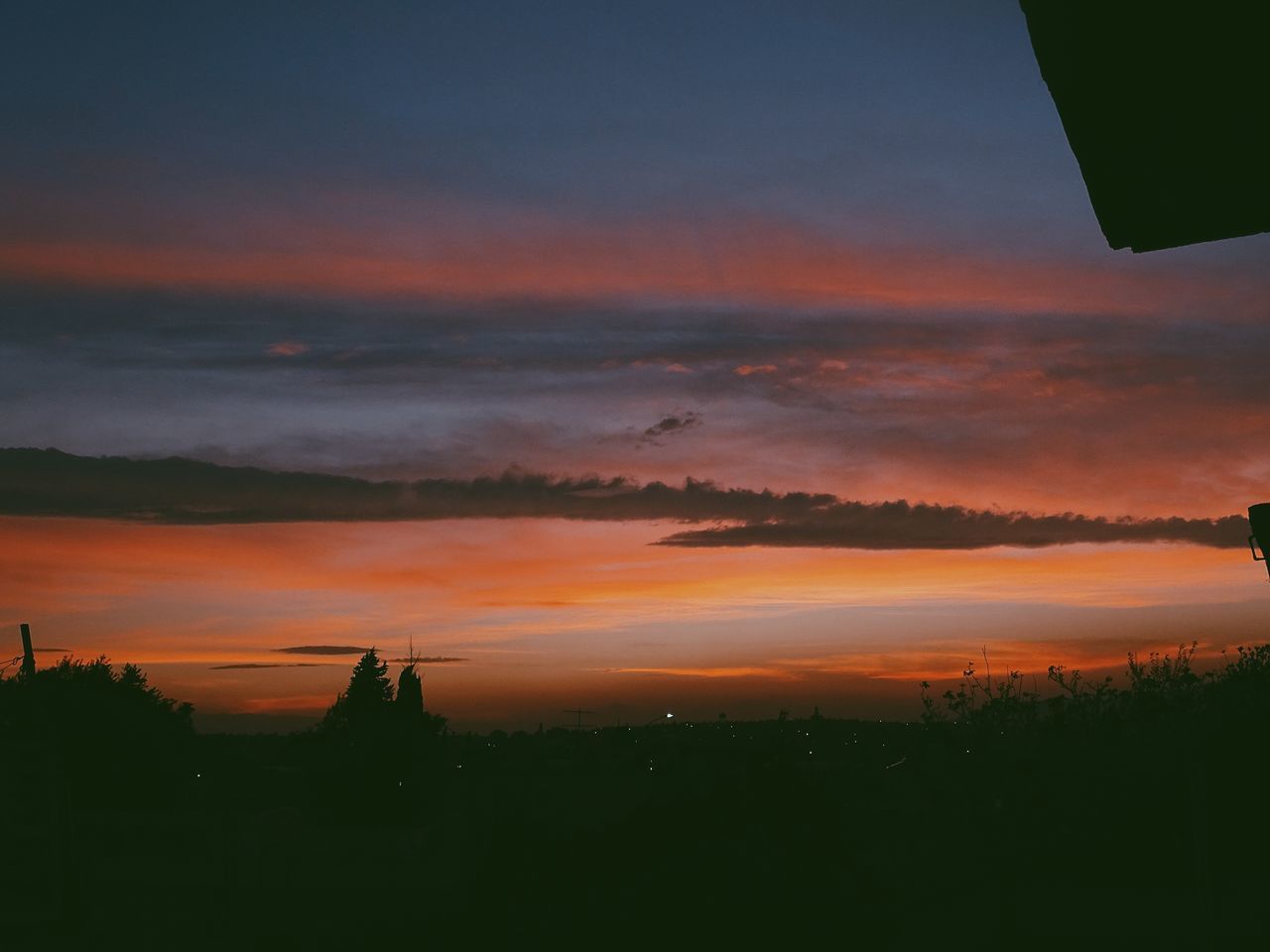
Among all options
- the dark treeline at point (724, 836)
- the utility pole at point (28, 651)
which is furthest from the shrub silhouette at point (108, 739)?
the utility pole at point (28, 651)

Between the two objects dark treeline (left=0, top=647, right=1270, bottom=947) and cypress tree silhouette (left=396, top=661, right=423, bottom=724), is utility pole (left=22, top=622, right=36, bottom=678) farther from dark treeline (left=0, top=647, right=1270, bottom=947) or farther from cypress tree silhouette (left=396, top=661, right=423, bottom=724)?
cypress tree silhouette (left=396, top=661, right=423, bottom=724)

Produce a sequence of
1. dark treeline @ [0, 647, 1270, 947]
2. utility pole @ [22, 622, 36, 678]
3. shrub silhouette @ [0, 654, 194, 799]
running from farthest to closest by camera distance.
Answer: shrub silhouette @ [0, 654, 194, 799] < utility pole @ [22, 622, 36, 678] < dark treeline @ [0, 647, 1270, 947]

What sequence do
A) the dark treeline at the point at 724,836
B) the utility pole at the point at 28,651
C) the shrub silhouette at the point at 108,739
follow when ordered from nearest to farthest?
the dark treeline at the point at 724,836
the utility pole at the point at 28,651
the shrub silhouette at the point at 108,739

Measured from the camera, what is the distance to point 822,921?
9.46 m

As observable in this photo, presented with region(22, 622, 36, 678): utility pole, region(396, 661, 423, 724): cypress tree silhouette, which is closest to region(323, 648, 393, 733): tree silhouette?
region(396, 661, 423, 724): cypress tree silhouette

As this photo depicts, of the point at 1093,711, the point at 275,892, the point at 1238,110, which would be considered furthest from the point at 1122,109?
the point at 275,892

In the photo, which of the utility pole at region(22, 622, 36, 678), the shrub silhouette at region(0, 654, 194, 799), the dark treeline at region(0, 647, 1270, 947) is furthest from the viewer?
the shrub silhouette at region(0, 654, 194, 799)

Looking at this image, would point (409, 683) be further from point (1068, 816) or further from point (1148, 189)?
point (1148, 189)

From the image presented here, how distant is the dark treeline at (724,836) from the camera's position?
32.7 feet

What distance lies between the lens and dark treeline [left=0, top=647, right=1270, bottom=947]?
9.97 meters

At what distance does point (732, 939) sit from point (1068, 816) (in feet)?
34.8

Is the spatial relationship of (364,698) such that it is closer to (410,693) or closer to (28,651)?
(410,693)

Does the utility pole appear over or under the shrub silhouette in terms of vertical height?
over

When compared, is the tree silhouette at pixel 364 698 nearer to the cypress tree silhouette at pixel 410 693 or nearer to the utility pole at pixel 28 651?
the cypress tree silhouette at pixel 410 693
